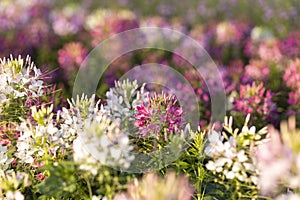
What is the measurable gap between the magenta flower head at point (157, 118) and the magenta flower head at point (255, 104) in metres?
1.23

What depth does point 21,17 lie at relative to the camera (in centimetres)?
691

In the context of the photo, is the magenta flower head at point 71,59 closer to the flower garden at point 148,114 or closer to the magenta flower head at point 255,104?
the flower garden at point 148,114

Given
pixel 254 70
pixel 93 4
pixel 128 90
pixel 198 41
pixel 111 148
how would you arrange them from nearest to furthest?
pixel 111 148 → pixel 128 90 → pixel 254 70 → pixel 198 41 → pixel 93 4

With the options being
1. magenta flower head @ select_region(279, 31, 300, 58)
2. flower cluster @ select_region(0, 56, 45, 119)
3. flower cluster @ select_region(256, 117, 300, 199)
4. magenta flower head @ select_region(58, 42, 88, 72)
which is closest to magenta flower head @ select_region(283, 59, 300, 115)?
magenta flower head @ select_region(279, 31, 300, 58)

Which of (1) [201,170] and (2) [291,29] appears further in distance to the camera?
(2) [291,29]

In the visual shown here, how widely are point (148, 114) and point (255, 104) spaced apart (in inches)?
54.0

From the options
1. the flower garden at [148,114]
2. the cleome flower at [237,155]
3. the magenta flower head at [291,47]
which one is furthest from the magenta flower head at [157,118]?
the magenta flower head at [291,47]

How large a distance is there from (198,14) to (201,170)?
617 cm

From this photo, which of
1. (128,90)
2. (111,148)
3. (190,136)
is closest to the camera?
(111,148)

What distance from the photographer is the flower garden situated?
203 centimetres

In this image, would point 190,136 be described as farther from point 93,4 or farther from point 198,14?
point 93,4

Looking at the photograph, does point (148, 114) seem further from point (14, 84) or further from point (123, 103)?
point (14, 84)

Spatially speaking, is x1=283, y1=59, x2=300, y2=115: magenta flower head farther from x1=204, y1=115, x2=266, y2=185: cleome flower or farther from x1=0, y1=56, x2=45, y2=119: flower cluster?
x1=0, y1=56, x2=45, y2=119: flower cluster

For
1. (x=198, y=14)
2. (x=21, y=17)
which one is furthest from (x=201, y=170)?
(x=198, y=14)
